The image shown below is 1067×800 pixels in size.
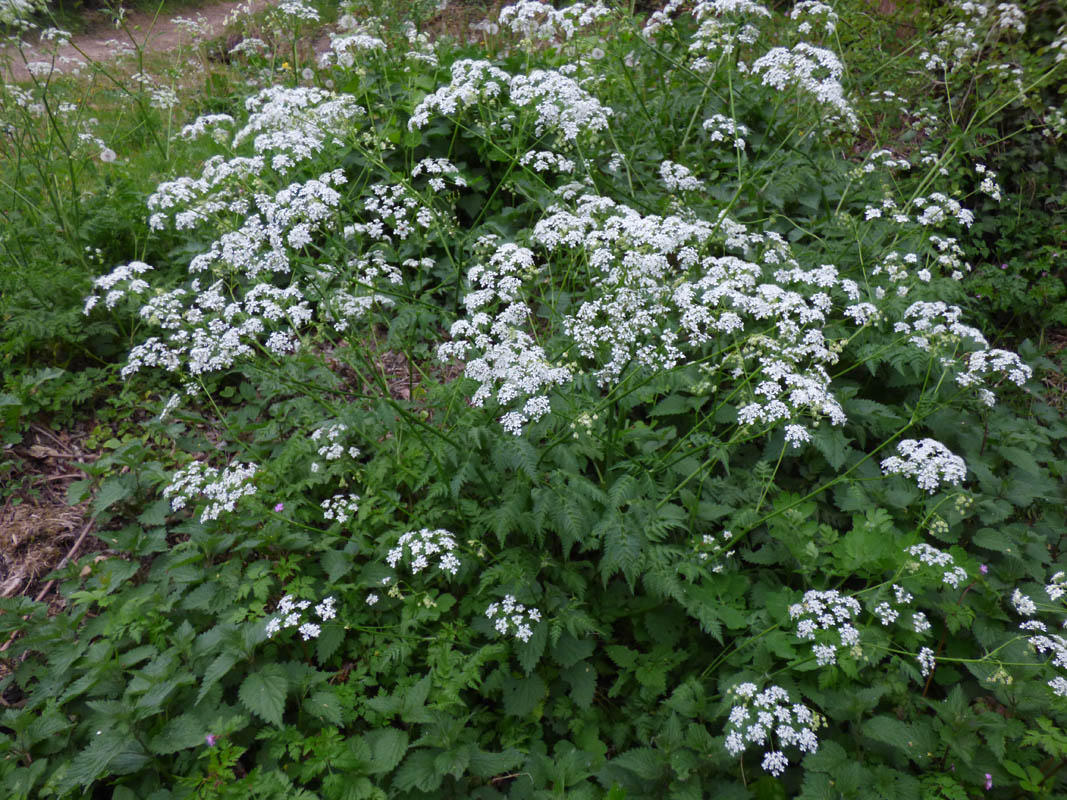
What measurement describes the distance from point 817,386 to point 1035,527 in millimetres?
2304

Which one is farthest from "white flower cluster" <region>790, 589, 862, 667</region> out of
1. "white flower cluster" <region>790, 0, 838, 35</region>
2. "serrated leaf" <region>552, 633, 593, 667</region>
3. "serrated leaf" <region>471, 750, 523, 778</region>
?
"white flower cluster" <region>790, 0, 838, 35</region>

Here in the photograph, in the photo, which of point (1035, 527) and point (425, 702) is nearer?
point (425, 702)

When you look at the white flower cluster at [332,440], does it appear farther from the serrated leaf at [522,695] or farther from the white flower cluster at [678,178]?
the white flower cluster at [678,178]

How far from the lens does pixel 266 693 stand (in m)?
3.02

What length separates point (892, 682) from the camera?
3.09m

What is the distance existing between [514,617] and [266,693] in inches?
50.2

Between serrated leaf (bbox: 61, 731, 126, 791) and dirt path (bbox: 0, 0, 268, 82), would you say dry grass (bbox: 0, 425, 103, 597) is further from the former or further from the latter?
dirt path (bbox: 0, 0, 268, 82)

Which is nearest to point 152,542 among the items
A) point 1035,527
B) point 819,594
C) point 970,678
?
point 819,594

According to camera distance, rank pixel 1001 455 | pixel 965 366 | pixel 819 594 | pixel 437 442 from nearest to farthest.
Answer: pixel 819 594, pixel 437 442, pixel 1001 455, pixel 965 366

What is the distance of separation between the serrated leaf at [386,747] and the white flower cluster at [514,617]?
2.18ft

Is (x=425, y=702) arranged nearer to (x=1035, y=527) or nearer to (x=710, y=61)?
(x=1035, y=527)

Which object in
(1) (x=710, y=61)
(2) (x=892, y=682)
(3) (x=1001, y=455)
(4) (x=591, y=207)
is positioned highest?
(1) (x=710, y=61)

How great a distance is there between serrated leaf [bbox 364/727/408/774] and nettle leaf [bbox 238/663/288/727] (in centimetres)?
45

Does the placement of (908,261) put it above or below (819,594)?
above
